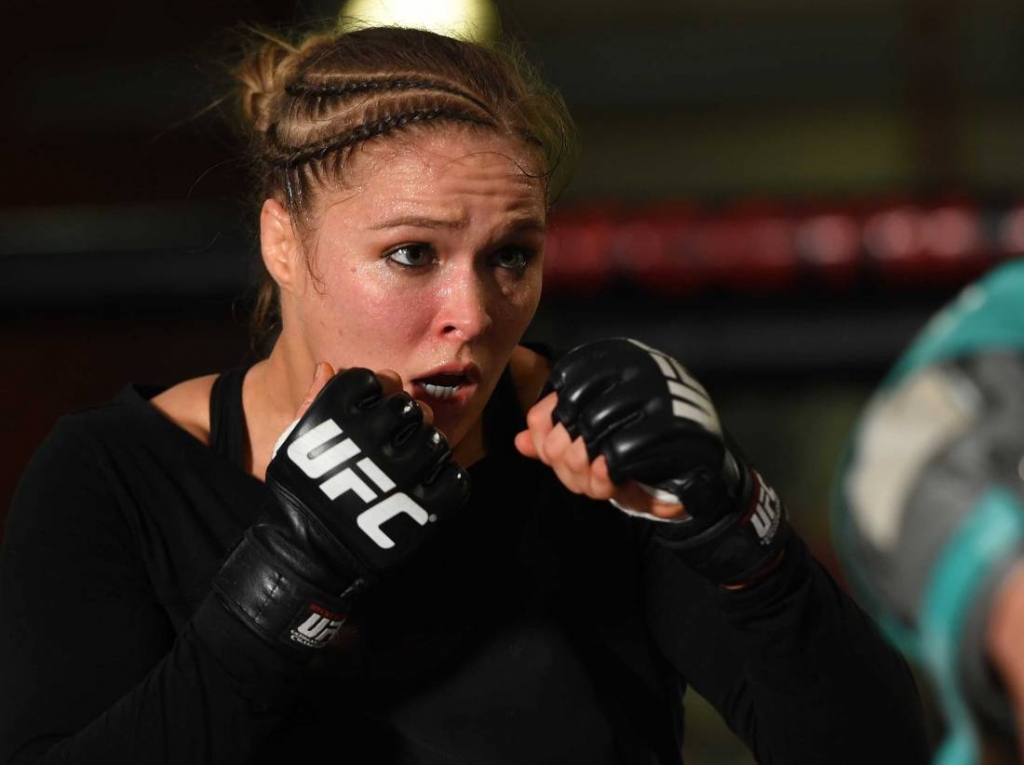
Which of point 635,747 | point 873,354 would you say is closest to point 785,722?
point 635,747

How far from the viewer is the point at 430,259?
4.10 ft

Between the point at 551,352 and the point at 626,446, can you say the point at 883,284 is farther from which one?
the point at 626,446

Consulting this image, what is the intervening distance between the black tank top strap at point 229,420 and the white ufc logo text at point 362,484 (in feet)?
0.77

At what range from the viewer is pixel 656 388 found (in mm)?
1099

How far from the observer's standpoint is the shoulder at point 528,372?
1.47 meters

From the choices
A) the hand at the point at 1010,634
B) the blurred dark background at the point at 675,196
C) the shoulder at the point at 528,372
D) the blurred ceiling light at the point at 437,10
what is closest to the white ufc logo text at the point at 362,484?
the shoulder at the point at 528,372

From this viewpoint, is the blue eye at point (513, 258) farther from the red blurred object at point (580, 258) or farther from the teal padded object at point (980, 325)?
the red blurred object at point (580, 258)

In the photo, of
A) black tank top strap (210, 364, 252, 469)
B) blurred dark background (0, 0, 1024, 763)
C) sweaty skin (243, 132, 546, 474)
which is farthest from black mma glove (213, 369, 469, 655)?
blurred dark background (0, 0, 1024, 763)

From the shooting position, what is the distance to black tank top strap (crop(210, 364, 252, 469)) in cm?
137

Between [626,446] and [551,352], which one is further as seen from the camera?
[551,352]

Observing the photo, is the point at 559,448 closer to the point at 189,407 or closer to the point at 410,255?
the point at 410,255

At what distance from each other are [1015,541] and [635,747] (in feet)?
2.53

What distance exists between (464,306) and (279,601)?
31 cm


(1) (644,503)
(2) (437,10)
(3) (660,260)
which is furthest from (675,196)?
(1) (644,503)
